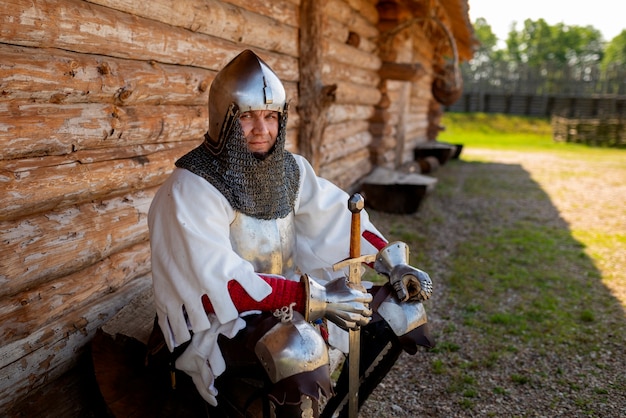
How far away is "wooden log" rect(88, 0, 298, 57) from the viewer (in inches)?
105

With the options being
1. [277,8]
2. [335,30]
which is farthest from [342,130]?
[277,8]

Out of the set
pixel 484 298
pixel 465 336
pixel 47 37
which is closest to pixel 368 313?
pixel 47 37

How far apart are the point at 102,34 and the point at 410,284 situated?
1788mm

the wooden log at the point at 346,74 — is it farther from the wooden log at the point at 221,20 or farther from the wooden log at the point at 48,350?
the wooden log at the point at 48,350

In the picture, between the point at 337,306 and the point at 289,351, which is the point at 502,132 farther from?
the point at 289,351

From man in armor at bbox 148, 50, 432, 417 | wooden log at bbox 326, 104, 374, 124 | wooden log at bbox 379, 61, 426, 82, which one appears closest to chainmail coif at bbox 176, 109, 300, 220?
man in armor at bbox 148, 50, 432, 417

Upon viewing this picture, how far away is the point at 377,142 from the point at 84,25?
614cm

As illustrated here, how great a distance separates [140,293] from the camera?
8.91 ft

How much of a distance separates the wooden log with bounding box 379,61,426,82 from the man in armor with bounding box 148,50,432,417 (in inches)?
210

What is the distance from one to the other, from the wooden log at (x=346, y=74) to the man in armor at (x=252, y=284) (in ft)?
10.7

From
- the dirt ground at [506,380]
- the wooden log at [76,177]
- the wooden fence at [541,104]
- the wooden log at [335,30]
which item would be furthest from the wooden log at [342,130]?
the wooden fence at [541,104]

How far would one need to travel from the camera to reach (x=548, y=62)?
96.1 feet

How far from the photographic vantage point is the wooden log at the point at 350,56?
5.44m

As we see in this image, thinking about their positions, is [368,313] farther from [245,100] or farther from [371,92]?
[371,92]
